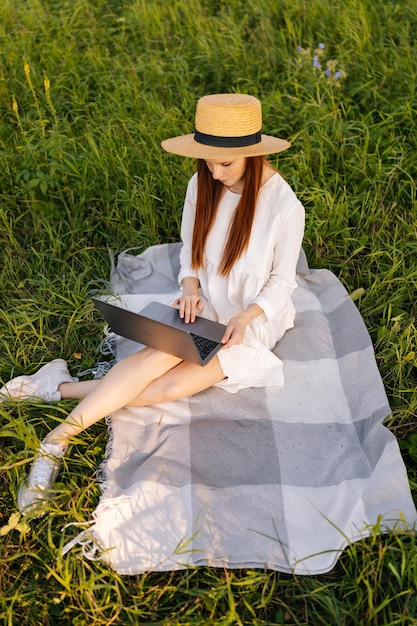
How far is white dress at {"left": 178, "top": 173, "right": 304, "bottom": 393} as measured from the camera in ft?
9.09

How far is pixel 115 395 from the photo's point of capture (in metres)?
2.66

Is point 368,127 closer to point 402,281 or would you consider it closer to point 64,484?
point 402,281

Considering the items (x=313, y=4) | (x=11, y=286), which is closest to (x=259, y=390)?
(x=11, y=286)

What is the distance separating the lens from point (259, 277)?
9.38 ft

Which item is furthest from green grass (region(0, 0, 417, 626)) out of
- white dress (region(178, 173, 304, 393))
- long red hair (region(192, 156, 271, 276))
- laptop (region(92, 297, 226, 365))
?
long red hair (region(192, 156, 271, 276))

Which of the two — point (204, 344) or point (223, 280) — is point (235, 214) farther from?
point (204, 344)

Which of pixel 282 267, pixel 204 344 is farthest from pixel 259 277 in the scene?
pixel 204 344

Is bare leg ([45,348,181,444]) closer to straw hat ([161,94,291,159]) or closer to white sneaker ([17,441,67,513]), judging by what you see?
white sneaker ([17,441,67,513])

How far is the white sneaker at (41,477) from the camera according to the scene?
96.1 inches

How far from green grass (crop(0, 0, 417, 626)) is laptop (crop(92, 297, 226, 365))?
473 millimetres

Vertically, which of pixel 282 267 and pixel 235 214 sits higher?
pixel 235 214

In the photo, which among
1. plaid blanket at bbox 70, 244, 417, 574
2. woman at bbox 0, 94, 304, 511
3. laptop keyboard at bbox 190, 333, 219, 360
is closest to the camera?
plaid blanket at bbox 70, 244, 417, 574

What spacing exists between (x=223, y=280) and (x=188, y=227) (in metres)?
0.32

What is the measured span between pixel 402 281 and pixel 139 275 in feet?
4.52
